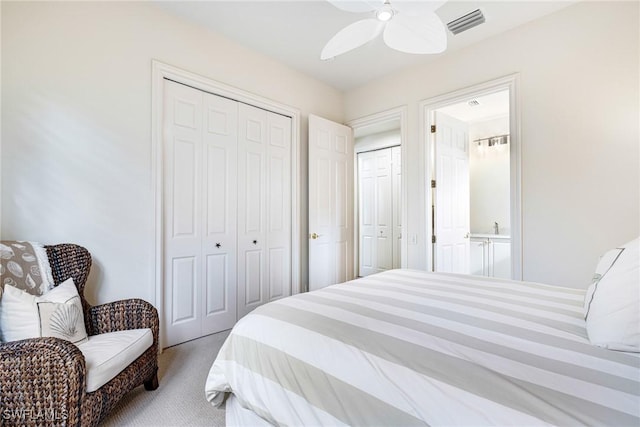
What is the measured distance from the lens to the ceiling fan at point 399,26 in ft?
5.23

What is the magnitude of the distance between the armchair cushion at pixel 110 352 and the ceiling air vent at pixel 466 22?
3.30 metres

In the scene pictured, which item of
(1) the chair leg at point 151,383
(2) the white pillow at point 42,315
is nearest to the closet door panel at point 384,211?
(1) the chair leg at point 151,383

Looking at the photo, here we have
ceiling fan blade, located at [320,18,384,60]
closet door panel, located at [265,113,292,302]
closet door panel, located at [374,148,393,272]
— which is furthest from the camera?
closet door panel, located at [374,148,393,272]

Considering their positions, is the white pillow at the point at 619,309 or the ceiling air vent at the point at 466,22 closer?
the white pillow at the point at 619,309

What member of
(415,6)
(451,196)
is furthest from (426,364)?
(451,196)

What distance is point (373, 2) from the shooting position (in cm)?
159

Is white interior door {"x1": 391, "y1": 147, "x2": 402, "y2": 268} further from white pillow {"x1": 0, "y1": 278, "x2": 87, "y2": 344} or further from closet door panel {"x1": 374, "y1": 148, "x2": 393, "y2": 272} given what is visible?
white pillow {"x1": 0, "y1": 278, "x2": 87, "y2": 344}

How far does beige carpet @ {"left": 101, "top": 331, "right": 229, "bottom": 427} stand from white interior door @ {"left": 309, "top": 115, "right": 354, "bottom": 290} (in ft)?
5.13

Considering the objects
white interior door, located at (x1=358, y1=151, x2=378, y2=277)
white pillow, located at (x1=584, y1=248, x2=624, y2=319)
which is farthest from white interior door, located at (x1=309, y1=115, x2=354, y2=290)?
white pillow, located at (x1=584, y1=248, x2=624, y2=319)

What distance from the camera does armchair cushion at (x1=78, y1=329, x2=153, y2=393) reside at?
1.33 m

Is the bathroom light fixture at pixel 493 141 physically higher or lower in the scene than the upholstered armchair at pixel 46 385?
higher

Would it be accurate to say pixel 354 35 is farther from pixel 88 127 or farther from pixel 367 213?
pixel 367 213

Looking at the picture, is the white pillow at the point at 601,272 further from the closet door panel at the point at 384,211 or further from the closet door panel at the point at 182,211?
the closet door panel at the point at 384,211

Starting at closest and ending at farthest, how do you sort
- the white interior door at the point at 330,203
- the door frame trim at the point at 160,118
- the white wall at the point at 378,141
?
the door frame trim at the point at 160,118
the white interior door at the point at 330,203
the white wall at the point at 378,141
